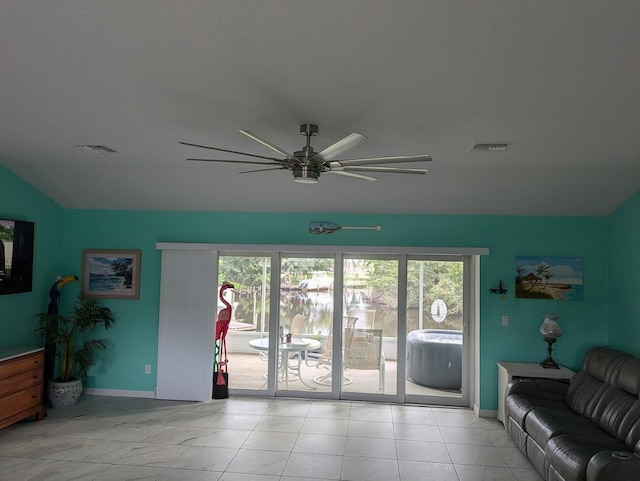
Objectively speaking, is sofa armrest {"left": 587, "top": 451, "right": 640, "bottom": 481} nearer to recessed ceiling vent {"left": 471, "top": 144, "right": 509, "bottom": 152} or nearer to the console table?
the console table

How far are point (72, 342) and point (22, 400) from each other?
1.00 m

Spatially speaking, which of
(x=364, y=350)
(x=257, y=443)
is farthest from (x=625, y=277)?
(x=257, y=443)

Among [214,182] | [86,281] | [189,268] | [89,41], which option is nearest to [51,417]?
[86,281]

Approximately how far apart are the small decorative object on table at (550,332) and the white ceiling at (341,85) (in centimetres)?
137

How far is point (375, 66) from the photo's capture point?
269cm

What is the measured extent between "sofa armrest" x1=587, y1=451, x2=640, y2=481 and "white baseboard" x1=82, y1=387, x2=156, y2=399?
192 inches

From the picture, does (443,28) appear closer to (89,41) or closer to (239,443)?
(89,41)

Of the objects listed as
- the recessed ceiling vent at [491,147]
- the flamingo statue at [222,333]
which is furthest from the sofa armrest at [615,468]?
the flamingo statue at [222,333]

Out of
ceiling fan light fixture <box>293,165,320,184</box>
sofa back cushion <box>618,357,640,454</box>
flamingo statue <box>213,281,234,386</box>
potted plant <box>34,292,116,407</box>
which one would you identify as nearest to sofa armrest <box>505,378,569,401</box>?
sofa back cushion <box>618,357,640,454</box>

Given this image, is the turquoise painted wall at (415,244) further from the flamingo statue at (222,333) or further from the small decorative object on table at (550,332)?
the flamingo statue at (222,333)

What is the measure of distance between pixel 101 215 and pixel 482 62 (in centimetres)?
515

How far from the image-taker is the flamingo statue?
6.07 meters

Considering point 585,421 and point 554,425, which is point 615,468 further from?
point 585,421

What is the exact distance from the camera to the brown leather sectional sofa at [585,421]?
316 centimetres
